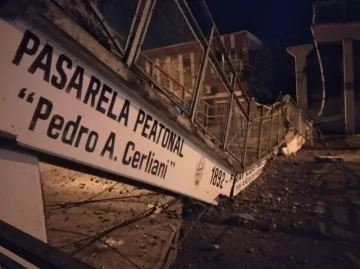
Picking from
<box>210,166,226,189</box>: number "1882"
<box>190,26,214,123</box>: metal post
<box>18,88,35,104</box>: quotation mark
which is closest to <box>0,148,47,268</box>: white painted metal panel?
<box>18,88,35,104</box>: quotation mark

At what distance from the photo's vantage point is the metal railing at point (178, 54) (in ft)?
8.80

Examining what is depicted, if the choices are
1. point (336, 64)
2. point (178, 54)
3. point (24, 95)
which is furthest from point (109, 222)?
point (336, 64)

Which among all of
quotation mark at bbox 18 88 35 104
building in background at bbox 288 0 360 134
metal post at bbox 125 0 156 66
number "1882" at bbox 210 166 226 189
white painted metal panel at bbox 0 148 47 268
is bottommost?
white painted metal panel at bbox 0 148 47 268

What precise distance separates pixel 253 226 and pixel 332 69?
14.7 metres

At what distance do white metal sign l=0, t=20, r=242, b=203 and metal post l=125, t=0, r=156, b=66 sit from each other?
24 cm

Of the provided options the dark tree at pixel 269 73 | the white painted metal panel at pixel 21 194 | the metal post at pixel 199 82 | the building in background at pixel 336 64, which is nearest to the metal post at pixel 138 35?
the white painted metal panel at pixel 21 194

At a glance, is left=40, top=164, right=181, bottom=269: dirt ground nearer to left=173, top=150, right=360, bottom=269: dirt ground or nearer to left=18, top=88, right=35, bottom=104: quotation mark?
left=173, top=150, right=360, bottom=269: dirt ground

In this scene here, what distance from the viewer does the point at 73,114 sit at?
88.4 inches

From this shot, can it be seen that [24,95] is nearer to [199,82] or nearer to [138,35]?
[138,35]

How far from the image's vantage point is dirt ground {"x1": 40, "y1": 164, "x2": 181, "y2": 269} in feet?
14.0

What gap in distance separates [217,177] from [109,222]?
168 centimetres

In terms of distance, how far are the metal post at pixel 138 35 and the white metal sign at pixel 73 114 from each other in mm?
239

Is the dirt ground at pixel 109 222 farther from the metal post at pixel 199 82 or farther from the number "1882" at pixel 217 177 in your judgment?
the metal post at pixel 199 82

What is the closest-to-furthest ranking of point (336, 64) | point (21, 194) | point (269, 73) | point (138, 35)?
point (21, 194), point (138, 35), point (336, 64), point (269, 73)
